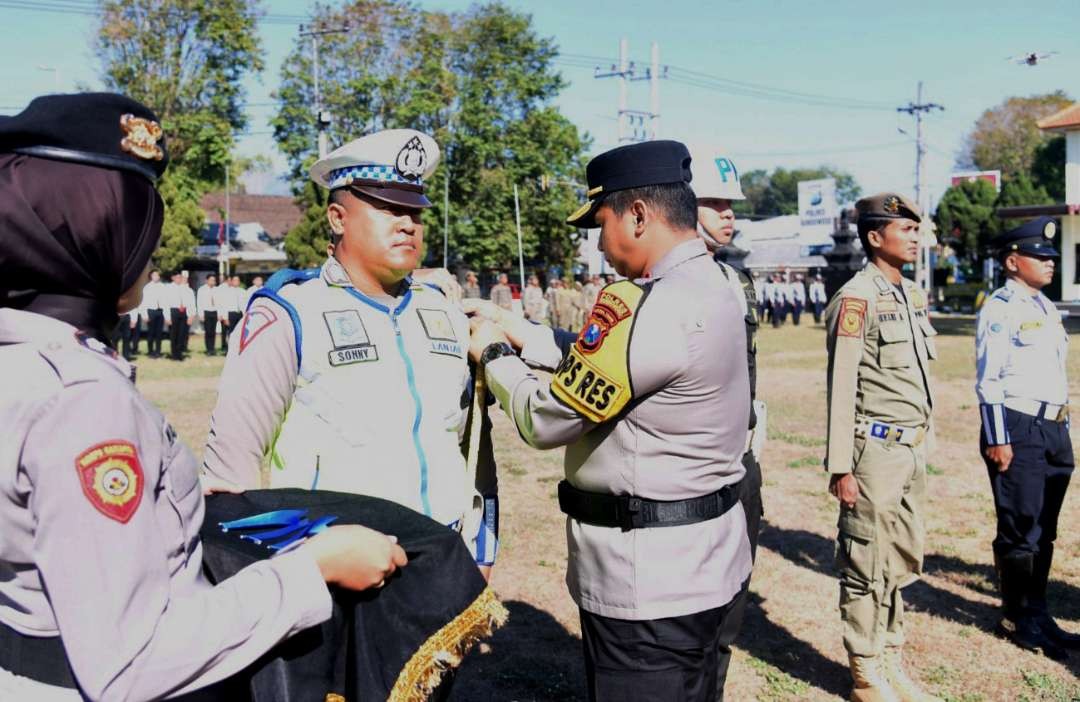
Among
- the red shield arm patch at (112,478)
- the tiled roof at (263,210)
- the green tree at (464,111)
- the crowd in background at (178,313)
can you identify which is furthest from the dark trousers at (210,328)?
the tiled roof at (263,210)

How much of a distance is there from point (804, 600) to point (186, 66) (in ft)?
121

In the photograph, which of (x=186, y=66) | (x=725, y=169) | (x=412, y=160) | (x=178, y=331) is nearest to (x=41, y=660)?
(x=412, y=160)

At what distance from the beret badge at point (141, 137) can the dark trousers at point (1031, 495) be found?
4.76 metres

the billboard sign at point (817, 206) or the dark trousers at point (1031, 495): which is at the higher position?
the billboard sign at point (817, 206)

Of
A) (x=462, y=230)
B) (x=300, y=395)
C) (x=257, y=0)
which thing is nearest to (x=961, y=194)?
(x=462, y=230)

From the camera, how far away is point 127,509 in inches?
49.6

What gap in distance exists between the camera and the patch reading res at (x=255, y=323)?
2590 mm

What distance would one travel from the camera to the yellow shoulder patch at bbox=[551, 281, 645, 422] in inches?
97.8

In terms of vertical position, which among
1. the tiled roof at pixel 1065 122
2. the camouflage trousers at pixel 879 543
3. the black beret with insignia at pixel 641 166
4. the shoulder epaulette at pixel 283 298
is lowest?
the camouflage trousers at pixel 879 543

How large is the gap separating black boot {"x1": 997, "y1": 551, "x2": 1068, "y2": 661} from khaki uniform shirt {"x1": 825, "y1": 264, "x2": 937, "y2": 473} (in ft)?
3.97

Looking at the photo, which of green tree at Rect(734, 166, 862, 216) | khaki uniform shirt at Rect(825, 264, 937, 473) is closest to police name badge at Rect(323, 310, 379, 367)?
khaki uniform shirt at Rect(825, 264, 937, 473)

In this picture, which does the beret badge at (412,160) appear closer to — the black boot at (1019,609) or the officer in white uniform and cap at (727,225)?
the officer in white uniform and cap at (727,225)

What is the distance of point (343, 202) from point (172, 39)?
37.5 m

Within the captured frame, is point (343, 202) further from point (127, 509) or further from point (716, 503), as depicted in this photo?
point (127, 509)
